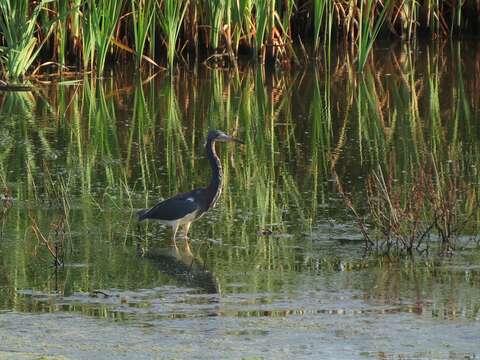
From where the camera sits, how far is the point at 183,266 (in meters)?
6.98

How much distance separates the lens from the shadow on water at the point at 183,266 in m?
6.61

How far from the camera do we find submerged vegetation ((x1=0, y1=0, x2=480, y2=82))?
44.1 ft

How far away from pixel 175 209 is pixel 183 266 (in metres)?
0.54

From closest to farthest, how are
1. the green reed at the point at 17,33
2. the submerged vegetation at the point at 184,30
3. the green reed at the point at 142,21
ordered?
the green reed at the point at 17,33, the submerged vegetation at the point at 184,30, the green reed at the point at 142,21

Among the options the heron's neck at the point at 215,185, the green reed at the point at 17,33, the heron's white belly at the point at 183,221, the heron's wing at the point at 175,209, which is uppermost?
the green reed at the point at 17,33

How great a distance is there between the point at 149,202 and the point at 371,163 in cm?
210

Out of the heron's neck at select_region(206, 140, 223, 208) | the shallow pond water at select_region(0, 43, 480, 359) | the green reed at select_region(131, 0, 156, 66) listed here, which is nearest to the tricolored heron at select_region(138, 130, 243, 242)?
the heron's neck at select_region(206, 140, 223, 208)

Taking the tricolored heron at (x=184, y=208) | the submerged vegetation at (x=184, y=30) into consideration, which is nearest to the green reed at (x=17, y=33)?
the submerged vegetation at (x=184, y=30)

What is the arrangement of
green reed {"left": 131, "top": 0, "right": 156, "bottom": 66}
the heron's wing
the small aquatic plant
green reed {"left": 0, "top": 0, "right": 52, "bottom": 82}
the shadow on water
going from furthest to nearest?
green reed {"left": 131, "top": 0, "right": 156, "bottom": 66} < green reed {"left": 0, "top": 0, "right": 52, "bottom": 82} < the heron's wing < the small aquatic plant < the shadow on water

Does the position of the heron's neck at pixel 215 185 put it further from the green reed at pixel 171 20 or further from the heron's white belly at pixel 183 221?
the green reed at pixel 171 20

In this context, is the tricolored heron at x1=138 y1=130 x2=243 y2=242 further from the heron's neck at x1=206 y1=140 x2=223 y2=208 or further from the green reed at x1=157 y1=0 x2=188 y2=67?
the green reed at x1=157 y1=0 x2=188 y2=67

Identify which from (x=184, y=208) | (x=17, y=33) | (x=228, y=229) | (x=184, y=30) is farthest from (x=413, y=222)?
(x=184, y=30)

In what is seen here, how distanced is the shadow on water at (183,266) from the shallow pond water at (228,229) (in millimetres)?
17

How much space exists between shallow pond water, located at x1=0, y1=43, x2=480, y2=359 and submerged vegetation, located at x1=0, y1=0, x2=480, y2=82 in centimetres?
61
